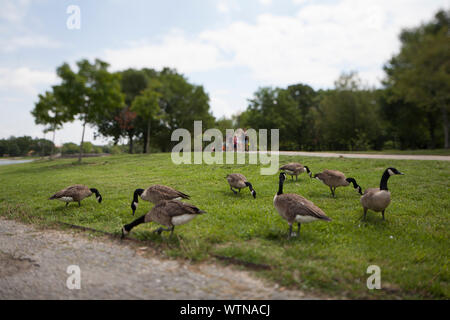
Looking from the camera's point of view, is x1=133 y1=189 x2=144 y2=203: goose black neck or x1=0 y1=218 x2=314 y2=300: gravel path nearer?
x1=0 y1=218 x2=314 y2=300: gravel path

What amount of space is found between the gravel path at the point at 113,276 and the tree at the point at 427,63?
87.9ft

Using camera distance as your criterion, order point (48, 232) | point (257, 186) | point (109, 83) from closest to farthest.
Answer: point (48, 232)
point (257, 186)
point (109, 83)

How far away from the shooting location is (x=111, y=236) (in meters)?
7.47

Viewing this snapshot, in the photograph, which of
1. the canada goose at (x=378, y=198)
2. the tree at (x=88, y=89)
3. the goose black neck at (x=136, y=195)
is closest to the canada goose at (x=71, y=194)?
the goose black neck at (x=136, y=195)

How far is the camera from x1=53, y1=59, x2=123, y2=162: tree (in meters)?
28.7

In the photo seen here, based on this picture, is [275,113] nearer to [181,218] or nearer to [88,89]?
[88,89]

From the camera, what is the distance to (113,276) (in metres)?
5.28

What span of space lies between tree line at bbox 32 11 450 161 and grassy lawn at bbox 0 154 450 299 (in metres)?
18.6

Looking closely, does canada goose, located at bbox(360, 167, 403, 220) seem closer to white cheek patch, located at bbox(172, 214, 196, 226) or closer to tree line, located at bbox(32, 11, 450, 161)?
white cheek patch, located at bbox(172, 214, 196, 226)

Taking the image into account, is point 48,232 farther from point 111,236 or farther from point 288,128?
point 288,128

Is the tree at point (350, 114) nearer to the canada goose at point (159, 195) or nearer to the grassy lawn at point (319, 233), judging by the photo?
the grassy lawn at point (319, 233)

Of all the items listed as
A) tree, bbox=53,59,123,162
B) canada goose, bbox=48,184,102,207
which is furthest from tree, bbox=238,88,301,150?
canada goose, bbox=48,184,102,207
